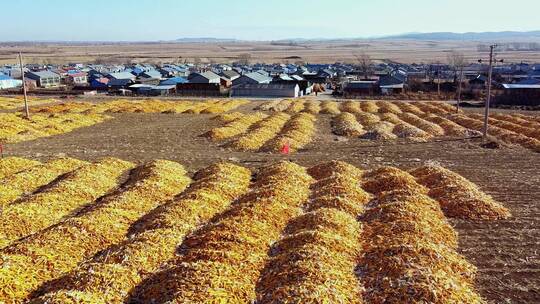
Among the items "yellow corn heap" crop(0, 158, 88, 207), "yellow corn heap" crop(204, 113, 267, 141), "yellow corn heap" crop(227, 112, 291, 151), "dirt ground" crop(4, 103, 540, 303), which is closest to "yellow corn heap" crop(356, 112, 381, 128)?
"dirt ground" crop(4, 103, 540, 303)

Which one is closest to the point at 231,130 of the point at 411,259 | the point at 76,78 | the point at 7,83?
the point at 411,259

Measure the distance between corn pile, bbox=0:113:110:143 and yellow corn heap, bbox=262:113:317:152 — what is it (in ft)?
49.4

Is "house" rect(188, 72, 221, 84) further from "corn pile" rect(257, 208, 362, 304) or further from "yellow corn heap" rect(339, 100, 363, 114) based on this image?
"corn pile" rect(257, 208, 362, 304)

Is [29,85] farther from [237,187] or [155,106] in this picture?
[237,187]

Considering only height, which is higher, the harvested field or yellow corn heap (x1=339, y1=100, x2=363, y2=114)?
the harvested field

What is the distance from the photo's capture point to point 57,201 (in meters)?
13.7

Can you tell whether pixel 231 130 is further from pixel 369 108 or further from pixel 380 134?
pixel 369 108

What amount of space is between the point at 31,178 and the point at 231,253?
10.3m

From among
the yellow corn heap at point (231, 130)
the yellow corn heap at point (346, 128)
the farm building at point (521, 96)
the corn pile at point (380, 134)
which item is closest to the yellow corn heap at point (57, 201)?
the yellow corn heap at point (231, 130)

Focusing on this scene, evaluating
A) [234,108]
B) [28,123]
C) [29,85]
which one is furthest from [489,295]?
[29,85]

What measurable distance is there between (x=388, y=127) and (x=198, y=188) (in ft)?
60.7

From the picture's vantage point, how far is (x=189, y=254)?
10.0 meters

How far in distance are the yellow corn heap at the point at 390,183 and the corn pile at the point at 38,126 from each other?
831 inches

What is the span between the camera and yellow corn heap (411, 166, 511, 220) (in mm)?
13211
